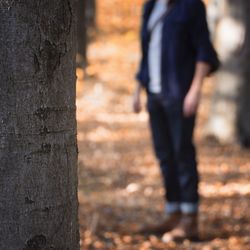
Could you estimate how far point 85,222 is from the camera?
5770 mm

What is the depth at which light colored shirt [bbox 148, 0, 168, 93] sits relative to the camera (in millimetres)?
4996

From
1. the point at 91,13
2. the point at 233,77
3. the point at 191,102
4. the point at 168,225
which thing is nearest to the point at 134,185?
the point at 168,225

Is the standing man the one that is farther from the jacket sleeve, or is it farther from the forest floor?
the forest floor

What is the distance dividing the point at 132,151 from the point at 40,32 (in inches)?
312

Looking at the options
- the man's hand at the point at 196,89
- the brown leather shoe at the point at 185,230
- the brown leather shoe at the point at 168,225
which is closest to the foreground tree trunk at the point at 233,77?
the brown leather shoe at the point at 168,225

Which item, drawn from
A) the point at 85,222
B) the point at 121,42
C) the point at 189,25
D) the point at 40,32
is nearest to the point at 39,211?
the point at 40,32

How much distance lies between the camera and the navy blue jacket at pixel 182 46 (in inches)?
190

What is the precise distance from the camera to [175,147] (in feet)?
16.4

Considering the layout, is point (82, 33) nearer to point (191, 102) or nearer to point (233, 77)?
point (233, 77)

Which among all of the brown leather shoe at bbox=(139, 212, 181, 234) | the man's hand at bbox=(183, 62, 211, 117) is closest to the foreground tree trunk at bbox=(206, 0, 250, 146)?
the brown leather shoe at bbox=(139, 212, 181, 234)

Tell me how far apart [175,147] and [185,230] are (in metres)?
0.64

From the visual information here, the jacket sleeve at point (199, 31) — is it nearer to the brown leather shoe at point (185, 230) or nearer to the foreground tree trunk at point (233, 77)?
the brown leather shoe at point (185, 230)

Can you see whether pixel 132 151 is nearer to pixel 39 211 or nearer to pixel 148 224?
pixel 148 224

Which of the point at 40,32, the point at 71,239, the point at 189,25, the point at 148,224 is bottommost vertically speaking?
the point at 148,224
